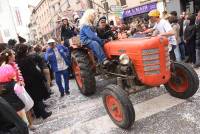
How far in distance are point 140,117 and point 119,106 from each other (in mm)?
703

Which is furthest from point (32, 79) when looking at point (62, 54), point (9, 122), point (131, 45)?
point (9, 122)

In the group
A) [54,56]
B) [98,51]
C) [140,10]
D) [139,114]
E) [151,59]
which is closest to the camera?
[151,59]

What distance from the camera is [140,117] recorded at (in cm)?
557

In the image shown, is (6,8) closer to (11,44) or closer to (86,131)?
(11,44)

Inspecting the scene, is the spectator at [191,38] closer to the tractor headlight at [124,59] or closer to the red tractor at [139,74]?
the red tractor at [139,74]

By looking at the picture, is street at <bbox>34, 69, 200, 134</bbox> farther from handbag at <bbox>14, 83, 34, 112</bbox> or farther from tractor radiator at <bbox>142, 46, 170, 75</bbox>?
tractor radiator at <bbox>142, 46, 170, 75</bbox>

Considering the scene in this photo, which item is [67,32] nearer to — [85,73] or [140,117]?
[85,73]

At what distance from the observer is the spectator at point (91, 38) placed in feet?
21.6

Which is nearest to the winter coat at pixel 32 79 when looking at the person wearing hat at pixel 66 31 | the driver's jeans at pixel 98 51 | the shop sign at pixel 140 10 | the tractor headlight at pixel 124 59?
the driver's jeans at pixel 98 51

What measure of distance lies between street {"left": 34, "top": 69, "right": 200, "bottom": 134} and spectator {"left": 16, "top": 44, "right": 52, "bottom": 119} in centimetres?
34

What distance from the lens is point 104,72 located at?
6871mm

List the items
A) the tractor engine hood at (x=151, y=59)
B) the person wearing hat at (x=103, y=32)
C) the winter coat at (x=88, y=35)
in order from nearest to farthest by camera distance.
Result: the tractor engine hood at (x=151, y=59)
the winter coat at (x=88, y=35)
the person wearing hat at (x=103, y=32)

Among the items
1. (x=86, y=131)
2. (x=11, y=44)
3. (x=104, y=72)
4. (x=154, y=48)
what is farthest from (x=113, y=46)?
(x=11, y=44)

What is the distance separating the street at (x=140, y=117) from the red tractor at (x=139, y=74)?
0.23m
